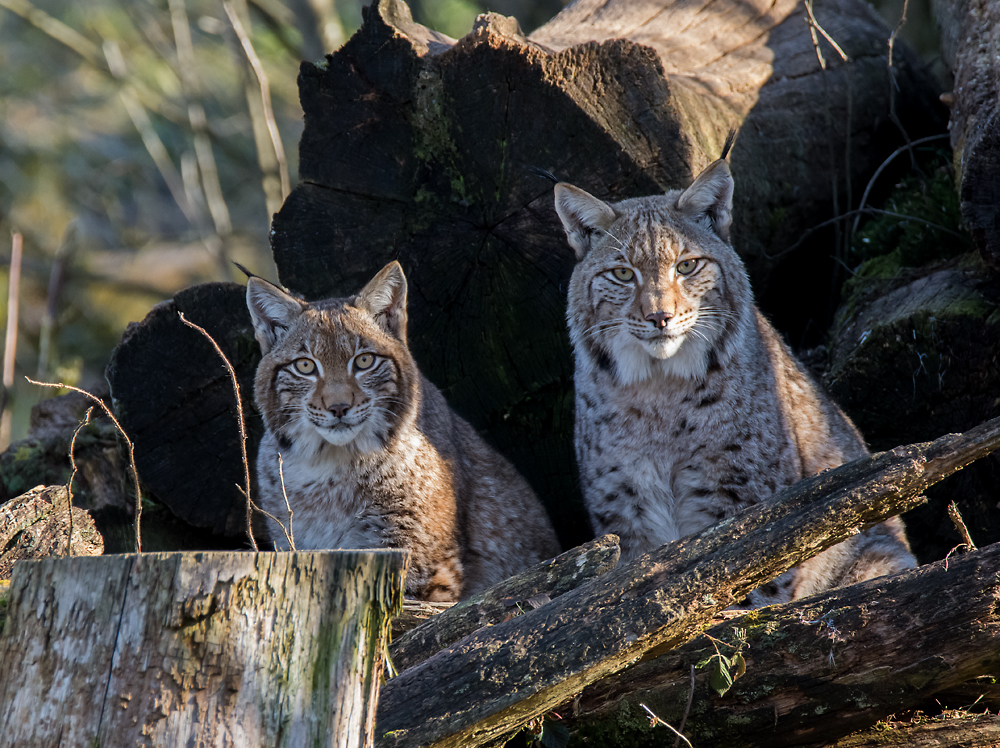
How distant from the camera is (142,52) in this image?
18.6m

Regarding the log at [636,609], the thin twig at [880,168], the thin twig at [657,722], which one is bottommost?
the thin twig at [657,722]

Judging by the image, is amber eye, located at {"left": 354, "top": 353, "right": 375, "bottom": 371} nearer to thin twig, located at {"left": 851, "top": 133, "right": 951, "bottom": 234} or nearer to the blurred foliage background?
thin twig, located at {"left": 851, "top": 133, "right": 951, "bottom": 234}

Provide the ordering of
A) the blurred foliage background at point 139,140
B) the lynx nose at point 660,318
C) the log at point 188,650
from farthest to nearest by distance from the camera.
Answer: the blurred foliage background at point 139,140, the lynx nose at point 660,318, the log at point 188,650

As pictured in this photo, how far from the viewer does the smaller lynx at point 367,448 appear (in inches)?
168

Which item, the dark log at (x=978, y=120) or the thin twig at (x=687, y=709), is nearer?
Answer: the thin twig at (x=687, y=709)

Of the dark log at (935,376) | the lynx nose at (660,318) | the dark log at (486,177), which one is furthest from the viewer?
the dark log at (486,177)

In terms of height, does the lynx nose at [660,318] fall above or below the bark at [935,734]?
Answer: above

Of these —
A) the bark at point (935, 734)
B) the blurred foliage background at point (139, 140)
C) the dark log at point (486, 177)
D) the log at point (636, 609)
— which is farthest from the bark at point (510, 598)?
the blurred foliage background at point (139, 140)

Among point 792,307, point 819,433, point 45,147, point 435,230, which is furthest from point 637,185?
point 45,147

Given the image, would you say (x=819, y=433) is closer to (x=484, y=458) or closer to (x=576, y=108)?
(x=484, y=458)

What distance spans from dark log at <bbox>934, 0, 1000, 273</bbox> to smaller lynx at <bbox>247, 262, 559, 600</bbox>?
2738mm

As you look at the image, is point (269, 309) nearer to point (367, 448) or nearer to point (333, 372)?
point (333, 372)

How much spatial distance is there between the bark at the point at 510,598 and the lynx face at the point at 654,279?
1329 millimetres

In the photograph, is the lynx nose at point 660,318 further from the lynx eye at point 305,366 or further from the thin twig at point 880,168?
the thin twig at point 880,168
